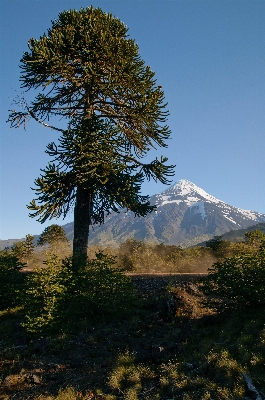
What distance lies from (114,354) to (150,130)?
11.2m

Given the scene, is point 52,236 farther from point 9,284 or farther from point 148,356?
point 148,356

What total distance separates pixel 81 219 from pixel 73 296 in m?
4.74

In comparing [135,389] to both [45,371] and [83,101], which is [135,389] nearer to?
[45,371]

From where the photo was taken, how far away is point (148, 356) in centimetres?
834

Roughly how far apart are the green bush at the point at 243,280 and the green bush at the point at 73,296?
3274mm

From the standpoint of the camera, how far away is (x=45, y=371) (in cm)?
841

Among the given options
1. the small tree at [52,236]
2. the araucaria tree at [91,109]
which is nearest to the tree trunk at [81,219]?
the araucaria tree at [91,109]

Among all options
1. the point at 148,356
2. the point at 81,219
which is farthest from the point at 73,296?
the point at 81,219

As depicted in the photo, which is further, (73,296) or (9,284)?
(9,284)

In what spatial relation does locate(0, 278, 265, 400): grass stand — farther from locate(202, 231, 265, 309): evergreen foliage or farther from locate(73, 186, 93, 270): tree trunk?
locate(73, 186, 93, 270): tree trunk

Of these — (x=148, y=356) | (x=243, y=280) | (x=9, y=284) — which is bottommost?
(x=148, y=356)

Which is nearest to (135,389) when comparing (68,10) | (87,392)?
(87,392)

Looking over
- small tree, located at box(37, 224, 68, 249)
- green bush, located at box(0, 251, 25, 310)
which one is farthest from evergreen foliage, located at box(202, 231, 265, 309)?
small tree, located at box(37, 224, 68, 249)

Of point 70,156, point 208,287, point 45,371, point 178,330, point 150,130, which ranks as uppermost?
point 150,130
